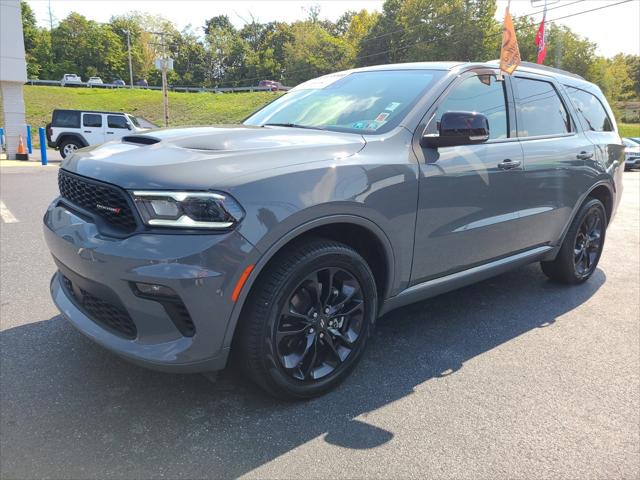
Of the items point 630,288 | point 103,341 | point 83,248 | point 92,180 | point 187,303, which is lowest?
point 630,288

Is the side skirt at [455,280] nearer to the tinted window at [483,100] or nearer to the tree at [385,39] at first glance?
the tinted window at [483,100]

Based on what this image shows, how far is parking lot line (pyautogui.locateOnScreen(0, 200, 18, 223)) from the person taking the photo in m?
6.76

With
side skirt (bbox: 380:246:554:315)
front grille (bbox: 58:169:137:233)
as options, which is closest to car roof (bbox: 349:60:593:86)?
side skirt (bbox: 380:246:554:315)

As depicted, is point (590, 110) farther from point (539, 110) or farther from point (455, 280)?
point (455, 280)

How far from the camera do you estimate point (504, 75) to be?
3736mm

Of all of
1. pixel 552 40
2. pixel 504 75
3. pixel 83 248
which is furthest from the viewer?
pixel 552 40

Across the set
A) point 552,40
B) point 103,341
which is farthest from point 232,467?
point 552,40

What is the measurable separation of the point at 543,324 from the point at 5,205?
7.66m

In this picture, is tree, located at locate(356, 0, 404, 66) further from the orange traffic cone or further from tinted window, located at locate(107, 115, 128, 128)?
the orange traffic cone

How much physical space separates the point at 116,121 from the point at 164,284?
18.5m

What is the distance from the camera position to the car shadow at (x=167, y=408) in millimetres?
2188

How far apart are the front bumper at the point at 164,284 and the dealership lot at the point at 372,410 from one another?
1.23 ft

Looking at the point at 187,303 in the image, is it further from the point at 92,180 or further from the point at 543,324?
the point at 543,324

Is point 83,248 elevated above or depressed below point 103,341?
above
